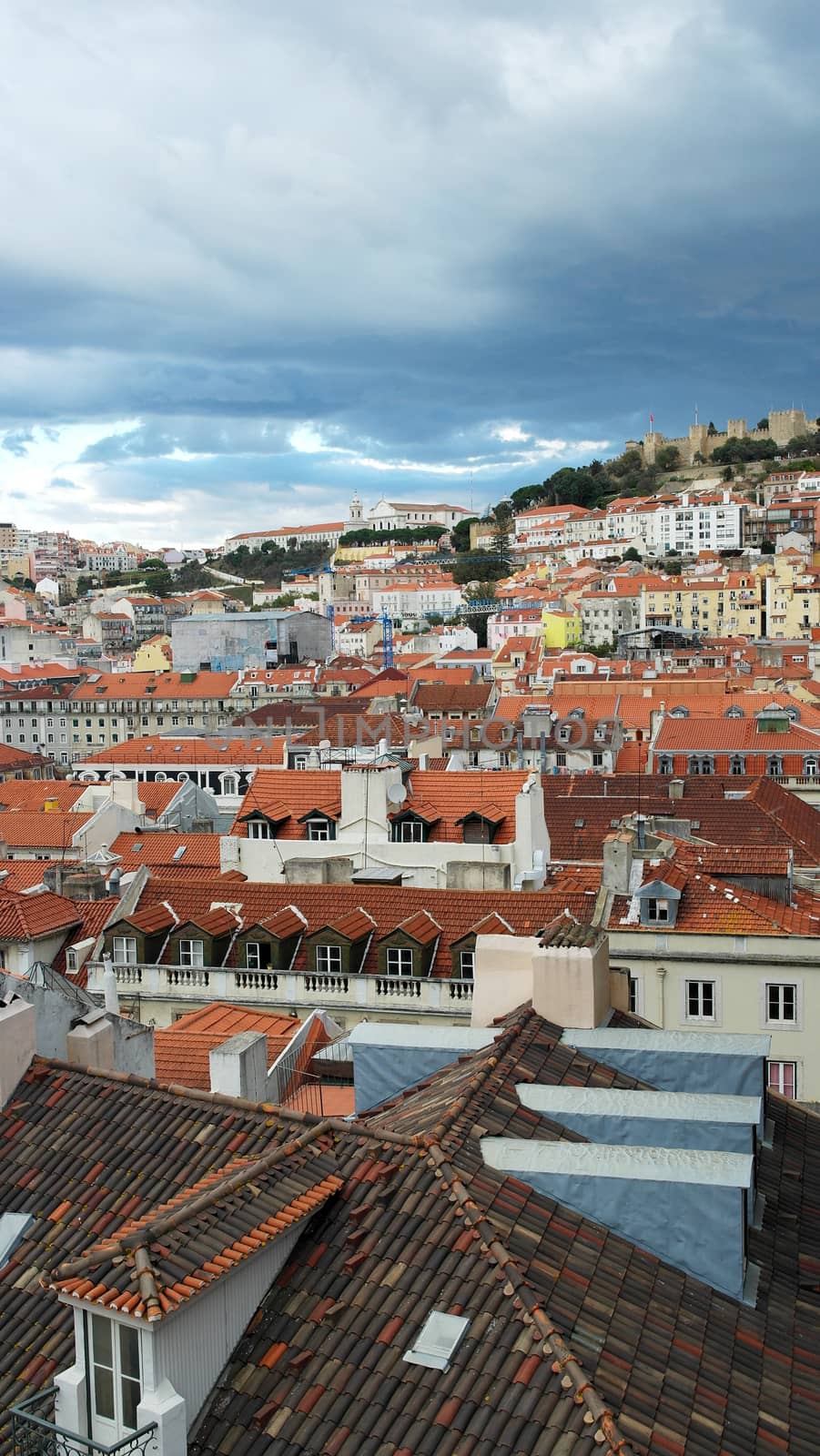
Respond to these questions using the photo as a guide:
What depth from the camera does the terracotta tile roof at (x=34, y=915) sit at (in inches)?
942

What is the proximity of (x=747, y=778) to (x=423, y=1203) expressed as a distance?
1579 inches

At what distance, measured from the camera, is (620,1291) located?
282 inches

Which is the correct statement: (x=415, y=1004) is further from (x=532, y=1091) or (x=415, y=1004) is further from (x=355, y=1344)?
(x=355, y=1344)

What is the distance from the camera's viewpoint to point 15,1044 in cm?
905

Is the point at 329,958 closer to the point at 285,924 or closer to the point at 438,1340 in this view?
the point at 285,924

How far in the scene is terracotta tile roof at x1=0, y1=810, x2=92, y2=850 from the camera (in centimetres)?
4047

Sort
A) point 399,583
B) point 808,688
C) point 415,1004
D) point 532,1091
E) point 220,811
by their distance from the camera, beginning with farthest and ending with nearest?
point 399,583 → point 808,688 → point 220,811 → point 415,1004 → point 532,1091

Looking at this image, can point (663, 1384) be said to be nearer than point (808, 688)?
Yes

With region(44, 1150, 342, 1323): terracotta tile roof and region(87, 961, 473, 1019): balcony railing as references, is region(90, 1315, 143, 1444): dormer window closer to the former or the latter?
region(44, 1150, 342, 1323): terracotta tile roof

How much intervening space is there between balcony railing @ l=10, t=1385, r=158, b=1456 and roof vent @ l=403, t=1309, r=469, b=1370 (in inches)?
51.4

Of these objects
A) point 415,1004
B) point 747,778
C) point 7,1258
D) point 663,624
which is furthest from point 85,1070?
point 663,624

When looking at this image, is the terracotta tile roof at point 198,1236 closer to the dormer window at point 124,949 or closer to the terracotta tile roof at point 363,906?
the terracotta tile roof at point 363,906

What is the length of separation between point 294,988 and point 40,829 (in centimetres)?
2172

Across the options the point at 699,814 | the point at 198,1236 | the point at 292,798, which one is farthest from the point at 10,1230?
the point at 699,814
